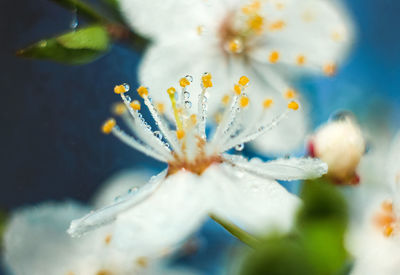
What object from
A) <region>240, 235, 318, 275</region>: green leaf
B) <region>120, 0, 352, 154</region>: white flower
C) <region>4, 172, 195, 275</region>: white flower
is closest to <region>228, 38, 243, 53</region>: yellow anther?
<region>120, 0, 352, 154</region>: white flower

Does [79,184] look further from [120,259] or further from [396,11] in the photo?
[396,11]

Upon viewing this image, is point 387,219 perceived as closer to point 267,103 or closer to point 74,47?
point 267,103

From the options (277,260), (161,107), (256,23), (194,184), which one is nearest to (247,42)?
(256,23)

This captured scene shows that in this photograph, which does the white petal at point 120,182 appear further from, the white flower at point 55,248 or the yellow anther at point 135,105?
the yellow anther at point 135,105

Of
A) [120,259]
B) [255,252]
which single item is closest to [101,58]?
[120,259]

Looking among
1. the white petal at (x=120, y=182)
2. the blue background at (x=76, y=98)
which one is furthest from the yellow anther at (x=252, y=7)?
the white petal at (x=120, y=182)
